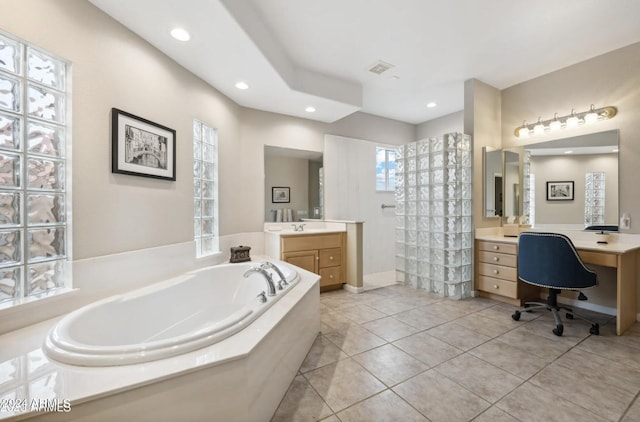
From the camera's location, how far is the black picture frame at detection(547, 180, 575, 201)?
2.91m

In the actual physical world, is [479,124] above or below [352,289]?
above

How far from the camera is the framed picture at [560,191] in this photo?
2918 millimetres

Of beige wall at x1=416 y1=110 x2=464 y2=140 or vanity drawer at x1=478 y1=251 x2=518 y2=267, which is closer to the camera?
vanity drawer at x1=478 y1=251 x2=518 y2=267

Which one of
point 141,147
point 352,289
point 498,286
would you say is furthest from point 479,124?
point 141,147

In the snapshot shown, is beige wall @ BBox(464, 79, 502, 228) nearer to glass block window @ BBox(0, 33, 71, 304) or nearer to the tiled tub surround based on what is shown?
the tiled tub surround

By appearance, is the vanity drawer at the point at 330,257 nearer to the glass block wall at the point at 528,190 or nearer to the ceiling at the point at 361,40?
the ceiling at the point at 361,40

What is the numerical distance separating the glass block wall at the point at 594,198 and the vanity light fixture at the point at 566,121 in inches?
22.0

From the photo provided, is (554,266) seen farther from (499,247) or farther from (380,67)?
(380,67)

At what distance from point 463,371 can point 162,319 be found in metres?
2.11

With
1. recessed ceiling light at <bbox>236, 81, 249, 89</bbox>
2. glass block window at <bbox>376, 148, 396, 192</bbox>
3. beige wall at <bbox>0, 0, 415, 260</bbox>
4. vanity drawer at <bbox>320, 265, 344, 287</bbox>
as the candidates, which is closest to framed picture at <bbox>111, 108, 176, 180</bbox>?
beige wall at <bbox>0, 0, 415, 260</bbox>

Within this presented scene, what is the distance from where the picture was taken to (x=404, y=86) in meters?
3.47

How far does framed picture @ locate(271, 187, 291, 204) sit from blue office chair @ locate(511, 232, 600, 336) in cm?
270

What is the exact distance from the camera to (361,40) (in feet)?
8.27

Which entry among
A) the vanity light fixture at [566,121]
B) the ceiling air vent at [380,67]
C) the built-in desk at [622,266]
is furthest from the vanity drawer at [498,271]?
the ceiling air vent at [380,67]
